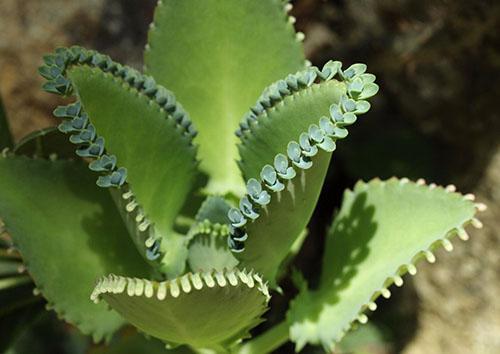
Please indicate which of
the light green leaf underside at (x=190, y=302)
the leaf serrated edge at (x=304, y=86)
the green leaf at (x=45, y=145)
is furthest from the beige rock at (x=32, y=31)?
the light green leaf underside at (x=190, y=302)

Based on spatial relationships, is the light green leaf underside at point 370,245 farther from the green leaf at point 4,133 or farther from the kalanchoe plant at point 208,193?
the green leaf at point 4,133

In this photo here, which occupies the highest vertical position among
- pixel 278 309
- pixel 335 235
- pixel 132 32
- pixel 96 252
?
pixel 132 32

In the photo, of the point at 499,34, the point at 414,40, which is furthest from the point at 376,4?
the point at 499,34

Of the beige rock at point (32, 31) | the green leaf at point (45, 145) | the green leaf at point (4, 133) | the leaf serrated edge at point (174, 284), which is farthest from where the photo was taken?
the beige rock at point (32, 31)

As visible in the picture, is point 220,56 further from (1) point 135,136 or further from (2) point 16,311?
(2) point 16,311

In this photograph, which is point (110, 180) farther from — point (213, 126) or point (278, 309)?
point (278, 309)

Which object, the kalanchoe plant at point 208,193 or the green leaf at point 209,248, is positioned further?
the green leaf at point 209,248

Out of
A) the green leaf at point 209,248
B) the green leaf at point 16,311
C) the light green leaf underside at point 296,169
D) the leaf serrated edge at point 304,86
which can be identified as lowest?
the green leaf at point 16,311

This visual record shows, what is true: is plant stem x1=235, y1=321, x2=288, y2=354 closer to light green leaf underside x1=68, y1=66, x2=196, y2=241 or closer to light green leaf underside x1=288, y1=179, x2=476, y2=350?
light green leaf underside x1=288, y1=179, x2=476, y2=350
